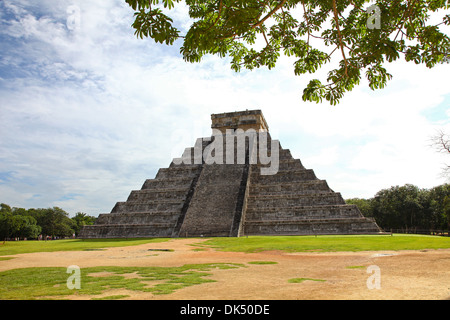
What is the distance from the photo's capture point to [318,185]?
23500mm

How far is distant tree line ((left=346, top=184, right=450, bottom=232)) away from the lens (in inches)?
1564

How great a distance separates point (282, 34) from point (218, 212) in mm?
17191

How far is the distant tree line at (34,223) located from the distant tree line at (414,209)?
44433 mm

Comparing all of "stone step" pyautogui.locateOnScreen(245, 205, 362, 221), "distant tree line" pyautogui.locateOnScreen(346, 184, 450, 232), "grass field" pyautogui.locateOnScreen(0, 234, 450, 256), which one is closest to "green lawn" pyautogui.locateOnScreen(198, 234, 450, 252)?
"grass field" pyautogui.locateOnScreen(0, 234, 450, 256)

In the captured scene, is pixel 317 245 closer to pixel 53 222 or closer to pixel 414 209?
pixel 414 209

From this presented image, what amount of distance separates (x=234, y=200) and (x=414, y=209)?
1120 inches

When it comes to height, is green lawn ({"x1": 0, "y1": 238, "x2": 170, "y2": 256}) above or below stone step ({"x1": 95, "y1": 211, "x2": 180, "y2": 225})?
below

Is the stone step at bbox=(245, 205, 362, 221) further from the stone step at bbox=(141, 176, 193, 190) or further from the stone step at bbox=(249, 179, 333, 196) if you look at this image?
the stone step at bbox=(141, 176, 193, 190)

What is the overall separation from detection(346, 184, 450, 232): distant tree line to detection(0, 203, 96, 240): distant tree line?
1749 inches

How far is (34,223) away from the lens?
48.4 metres

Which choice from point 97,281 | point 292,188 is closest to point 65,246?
point 97,281
